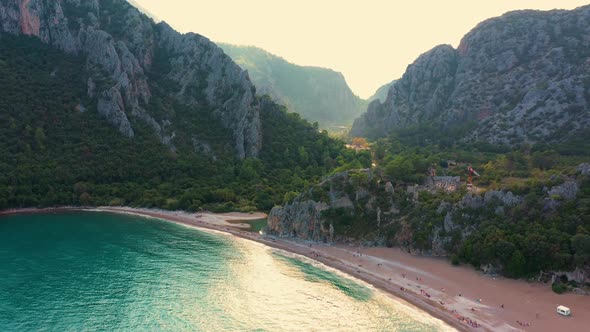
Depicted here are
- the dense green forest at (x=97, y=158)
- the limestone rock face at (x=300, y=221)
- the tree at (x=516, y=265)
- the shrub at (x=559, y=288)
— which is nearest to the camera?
the shrub at (x=559, y=288)

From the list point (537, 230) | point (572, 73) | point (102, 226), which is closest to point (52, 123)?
point (102, 226)

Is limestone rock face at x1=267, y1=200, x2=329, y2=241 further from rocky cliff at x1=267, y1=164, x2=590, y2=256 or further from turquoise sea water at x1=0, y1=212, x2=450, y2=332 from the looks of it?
turquoise sea water at x1=0, y1=212, x2=450, y2=332

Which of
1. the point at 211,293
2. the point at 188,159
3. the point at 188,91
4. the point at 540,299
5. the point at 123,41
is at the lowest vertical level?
the point at 211,293

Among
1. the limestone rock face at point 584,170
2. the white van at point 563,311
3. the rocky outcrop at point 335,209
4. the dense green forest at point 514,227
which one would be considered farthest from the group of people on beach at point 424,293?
the limestone rock face at point 584,170

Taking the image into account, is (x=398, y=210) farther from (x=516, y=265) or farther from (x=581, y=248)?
(x=581, y=248)

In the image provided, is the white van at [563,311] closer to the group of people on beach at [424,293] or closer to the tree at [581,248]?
the tree at [581,248]

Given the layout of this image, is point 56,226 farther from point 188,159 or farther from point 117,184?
point 188,159

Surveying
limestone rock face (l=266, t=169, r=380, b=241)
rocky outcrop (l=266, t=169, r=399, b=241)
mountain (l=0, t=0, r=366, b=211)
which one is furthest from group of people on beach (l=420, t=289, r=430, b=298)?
mountain (l=0, t=0, r=366, b=211)
